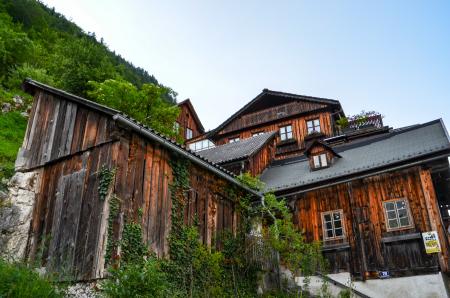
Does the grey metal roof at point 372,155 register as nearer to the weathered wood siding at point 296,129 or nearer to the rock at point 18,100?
the weathered wood siding at point 296,129

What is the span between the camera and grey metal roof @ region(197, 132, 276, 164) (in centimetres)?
1879

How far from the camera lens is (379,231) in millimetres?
14336

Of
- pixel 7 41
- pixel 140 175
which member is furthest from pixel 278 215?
pixel 7 41

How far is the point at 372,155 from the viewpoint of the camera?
53.9 feet

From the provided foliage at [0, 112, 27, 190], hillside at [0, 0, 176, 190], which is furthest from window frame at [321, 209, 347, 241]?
hillside at [0, 0, 176, 190]

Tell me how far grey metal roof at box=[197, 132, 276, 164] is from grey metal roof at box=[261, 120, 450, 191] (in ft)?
4.95

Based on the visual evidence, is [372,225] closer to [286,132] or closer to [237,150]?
[237,150]

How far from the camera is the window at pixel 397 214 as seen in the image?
14.0 m

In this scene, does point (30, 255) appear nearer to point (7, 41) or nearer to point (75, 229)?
point (75, 229)

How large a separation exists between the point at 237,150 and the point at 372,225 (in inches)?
309

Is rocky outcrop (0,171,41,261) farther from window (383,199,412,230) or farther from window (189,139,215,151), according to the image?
window (189,139,215,151)

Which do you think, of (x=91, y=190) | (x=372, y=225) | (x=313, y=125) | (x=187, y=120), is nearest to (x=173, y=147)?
(x=91, y=190)

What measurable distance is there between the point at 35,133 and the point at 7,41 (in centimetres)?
2182

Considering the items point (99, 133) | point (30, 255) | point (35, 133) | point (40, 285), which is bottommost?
point (40, 285)
